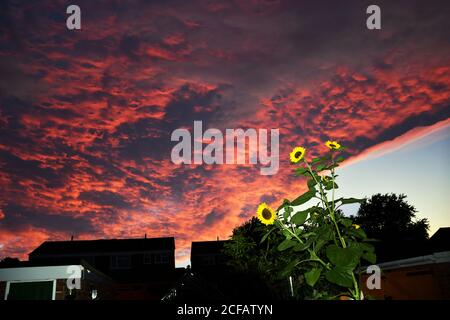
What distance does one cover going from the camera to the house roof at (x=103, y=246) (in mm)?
38406

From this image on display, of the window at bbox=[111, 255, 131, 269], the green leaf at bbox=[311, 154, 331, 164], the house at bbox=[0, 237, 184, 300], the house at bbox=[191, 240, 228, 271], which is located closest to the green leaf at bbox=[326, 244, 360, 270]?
the green leaf at bbox=[311, 154, 331, 164]

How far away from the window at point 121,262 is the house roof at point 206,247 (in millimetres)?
8879

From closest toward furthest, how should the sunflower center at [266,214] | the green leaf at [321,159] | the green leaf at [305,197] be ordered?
the green leaf at [305,197], the green leaf at [321,159], the sunflower center at [266,214]

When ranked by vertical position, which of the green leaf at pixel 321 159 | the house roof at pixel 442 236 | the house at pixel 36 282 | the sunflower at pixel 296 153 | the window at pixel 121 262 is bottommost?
the window at pixel 121 262

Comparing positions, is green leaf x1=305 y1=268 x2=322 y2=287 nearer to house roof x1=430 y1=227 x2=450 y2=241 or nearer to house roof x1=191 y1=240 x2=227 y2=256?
house roof x1=430 y1=227 x2=450 y2=241

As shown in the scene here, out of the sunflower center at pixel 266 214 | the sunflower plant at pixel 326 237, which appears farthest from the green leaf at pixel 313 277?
the sunflower center at pixel 266 214

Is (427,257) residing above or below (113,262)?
above

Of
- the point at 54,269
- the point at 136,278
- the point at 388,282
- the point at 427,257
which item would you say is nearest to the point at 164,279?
the point at 136,278

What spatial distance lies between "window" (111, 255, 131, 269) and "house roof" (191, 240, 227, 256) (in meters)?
8.88

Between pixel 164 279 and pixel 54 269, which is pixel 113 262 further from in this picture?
pixel 54 269

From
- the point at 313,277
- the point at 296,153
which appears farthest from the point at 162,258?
the point at 313,277

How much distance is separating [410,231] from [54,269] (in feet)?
144

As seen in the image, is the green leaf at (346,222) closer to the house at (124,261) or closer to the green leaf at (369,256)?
the green leaf at (369,256)

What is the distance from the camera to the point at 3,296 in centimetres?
1504
